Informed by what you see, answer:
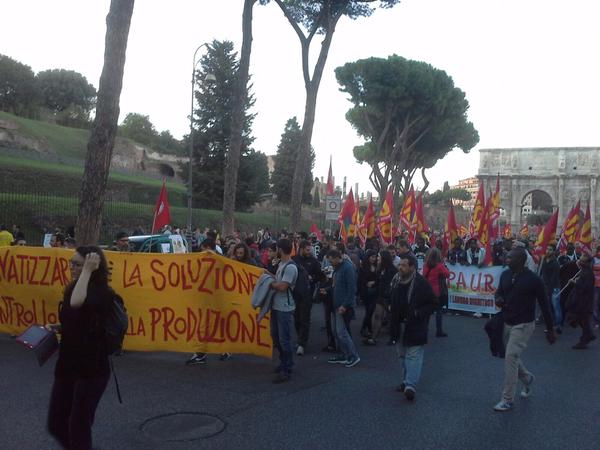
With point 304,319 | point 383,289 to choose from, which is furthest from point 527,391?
point 383,289

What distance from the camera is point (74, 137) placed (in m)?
54.4

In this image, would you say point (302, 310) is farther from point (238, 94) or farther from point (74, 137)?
point (74, 137)

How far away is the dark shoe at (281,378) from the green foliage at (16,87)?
55223 mm

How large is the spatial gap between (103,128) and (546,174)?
67848 mm

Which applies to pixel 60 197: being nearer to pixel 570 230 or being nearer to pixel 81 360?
pixel 570 230

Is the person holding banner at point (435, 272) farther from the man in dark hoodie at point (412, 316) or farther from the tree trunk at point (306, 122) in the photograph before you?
the tree trunk at point (306, 122)

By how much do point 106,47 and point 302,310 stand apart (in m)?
5.45

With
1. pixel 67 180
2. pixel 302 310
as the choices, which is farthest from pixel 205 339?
pixel 67 180

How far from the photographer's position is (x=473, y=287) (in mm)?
13766

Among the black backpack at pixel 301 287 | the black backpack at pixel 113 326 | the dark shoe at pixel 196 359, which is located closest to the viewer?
the black backpack at pixel 113 326

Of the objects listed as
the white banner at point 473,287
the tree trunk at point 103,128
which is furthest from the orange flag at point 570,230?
the tree trunk at point 103,128

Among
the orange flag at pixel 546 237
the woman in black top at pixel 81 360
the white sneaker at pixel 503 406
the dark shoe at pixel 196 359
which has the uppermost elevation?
the orange flag at pixel 546 237

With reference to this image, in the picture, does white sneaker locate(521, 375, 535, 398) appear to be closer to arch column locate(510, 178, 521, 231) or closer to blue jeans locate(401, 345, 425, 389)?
blue jeans locate(401, 345, 425, 389)

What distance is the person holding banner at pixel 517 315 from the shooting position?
6109mm
